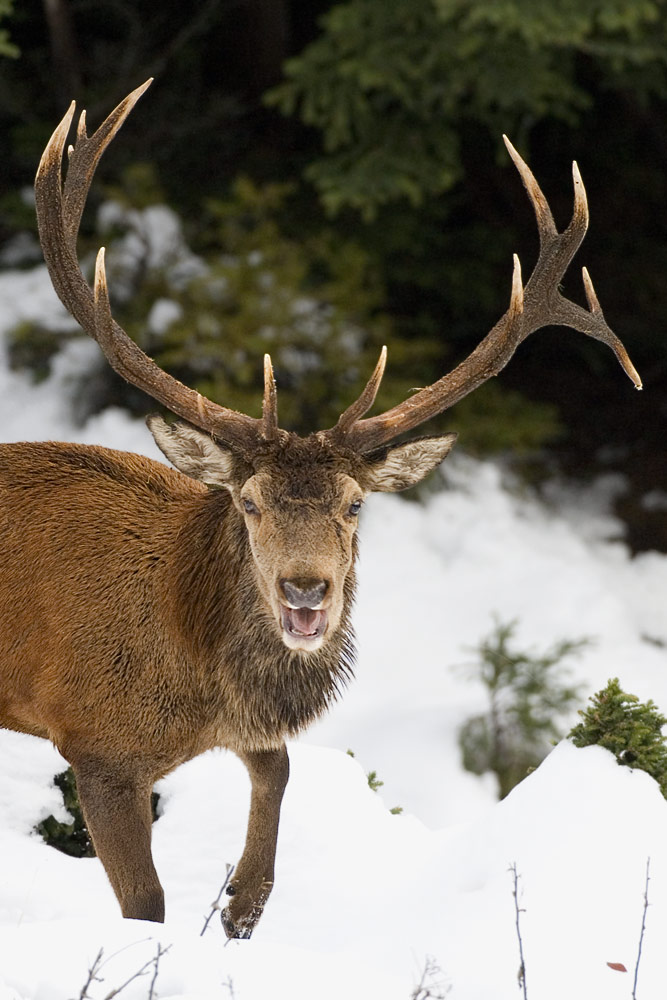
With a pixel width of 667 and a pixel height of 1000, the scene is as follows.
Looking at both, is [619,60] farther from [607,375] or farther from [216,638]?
[216,638]

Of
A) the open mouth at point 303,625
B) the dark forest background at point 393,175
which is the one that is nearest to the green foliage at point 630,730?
the open mouth at point 303,625

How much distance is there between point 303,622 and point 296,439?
2.07 feet

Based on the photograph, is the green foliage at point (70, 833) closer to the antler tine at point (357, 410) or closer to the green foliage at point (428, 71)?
the antler tine at point (357, 410)

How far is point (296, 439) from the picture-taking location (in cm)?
443

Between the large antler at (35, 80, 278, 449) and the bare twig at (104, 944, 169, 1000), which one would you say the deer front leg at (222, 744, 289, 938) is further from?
the bare twig at (104, 944, 169, 1000)

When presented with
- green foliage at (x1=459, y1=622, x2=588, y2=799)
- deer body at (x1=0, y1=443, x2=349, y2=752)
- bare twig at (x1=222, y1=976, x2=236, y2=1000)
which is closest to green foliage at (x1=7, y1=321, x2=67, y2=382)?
green foliage at (x1=459, y1=622, x2=588, y2=799)

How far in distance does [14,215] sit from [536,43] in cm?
367

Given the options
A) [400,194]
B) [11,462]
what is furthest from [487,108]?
[11,462]

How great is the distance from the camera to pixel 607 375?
11562 millimetres

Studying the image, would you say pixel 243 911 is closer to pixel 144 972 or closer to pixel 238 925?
pixel 238 925

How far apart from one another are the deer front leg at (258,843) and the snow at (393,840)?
0.13 metres

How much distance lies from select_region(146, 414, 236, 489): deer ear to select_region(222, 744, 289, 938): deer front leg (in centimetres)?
96

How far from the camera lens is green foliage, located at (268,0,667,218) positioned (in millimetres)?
8180

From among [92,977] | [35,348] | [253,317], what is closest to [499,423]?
[253,317]
